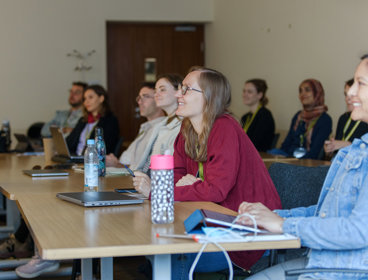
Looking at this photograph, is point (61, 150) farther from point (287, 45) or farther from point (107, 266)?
point (287, 45)

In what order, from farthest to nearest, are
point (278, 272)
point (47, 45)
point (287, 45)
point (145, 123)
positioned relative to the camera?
point (47, 45)
point (287, 45)
point (145, 123)
point (278, 272)

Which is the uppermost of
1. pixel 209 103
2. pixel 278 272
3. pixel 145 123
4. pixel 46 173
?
pixel 209 103

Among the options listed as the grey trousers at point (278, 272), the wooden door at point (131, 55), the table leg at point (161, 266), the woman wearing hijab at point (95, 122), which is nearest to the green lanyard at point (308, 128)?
the woman wearing hijab at point (95, 122)

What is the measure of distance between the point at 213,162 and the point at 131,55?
728 centimetres

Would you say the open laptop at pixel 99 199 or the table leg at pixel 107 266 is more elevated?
the open laptop at pixel 99 199

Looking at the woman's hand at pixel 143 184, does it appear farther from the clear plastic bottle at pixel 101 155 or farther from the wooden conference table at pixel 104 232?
the clear plastic bottle at pixel 101 155

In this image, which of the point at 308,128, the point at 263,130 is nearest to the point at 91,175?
the point at 308,128

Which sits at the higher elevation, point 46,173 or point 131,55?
point 131,55

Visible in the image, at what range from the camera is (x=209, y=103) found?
8.75ft

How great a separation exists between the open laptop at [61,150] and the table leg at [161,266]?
2.71 metres

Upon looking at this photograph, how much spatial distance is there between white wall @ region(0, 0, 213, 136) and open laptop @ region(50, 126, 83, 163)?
4319mm

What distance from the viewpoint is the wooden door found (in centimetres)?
947

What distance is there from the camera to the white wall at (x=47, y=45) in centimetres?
878

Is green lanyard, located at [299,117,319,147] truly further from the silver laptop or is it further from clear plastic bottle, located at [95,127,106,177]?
the silver laptop
